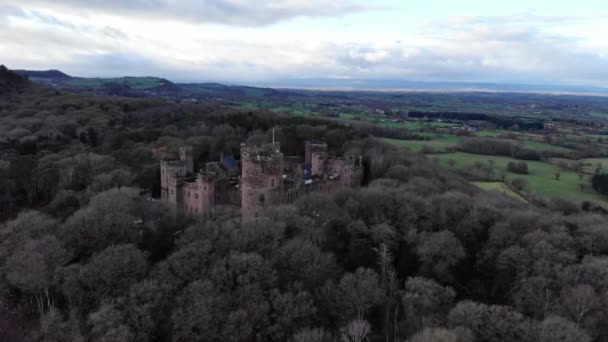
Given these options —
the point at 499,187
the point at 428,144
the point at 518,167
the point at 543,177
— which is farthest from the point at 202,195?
the point at 428,144

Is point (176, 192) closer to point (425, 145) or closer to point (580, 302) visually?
point (580, 302)

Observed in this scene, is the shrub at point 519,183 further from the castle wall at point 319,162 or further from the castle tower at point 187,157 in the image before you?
the castle tower at point 187,157

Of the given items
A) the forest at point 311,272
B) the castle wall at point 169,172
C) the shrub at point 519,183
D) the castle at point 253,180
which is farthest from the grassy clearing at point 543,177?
the castle wall at point 169,172

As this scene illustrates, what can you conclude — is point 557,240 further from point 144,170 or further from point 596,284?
point 144,170

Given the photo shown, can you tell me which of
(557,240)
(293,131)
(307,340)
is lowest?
(307,340)

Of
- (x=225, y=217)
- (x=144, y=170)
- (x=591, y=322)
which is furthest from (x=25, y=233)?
(x=591, y=322)

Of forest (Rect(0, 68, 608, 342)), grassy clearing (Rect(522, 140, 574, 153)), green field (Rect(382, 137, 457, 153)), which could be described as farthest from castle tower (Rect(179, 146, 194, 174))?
grassy clearing (Rect(522, 140, 574, 153))
